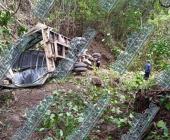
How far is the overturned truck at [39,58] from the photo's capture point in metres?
9.45

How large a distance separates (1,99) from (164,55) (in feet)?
20.4

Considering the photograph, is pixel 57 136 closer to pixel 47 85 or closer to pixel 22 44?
pixel 47 85

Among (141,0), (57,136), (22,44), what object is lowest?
(57,136)

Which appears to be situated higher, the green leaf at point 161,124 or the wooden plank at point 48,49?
the wooden plank at point 48,49

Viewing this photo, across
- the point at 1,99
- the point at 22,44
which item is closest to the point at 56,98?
the point at 1,99

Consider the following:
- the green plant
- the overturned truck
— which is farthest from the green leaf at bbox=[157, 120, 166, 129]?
the overturned truck

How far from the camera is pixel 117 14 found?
47.4 feet

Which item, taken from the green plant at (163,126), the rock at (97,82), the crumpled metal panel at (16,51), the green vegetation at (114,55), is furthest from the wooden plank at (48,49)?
the green plant at (163,126)

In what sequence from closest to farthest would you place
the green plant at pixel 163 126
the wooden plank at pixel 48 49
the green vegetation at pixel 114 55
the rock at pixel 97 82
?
the green plant at pixel 163 126
the green vegetation at pixel 114 55
the rock at pixel 97 82
the wooden plank at pixel 48 49

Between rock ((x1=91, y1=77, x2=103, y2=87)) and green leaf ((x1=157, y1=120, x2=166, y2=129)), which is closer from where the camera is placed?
green leaf ((x1=157, y1=120, x2=166, y2=129))

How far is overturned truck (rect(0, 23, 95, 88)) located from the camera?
31.0 feet

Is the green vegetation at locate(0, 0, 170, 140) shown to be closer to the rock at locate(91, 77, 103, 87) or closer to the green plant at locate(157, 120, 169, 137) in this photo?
the green plant at locate(157, 120, 169, 137)

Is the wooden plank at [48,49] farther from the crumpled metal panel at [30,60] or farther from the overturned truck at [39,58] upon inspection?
the crumpled metal panel at [30,60]

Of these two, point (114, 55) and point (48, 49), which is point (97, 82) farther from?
point (114, 55)
